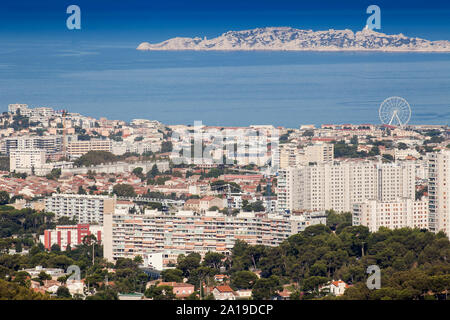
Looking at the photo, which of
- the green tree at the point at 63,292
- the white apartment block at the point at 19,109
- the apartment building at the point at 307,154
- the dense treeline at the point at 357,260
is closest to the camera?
the dense treeline at the point at 357,260

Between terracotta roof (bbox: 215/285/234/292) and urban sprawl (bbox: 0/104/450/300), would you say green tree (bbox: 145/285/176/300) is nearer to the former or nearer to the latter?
urban sprawl (bbox: 0/104/450/300)

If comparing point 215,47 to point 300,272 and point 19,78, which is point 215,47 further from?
point 300,272

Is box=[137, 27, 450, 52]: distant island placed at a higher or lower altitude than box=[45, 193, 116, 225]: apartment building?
higher

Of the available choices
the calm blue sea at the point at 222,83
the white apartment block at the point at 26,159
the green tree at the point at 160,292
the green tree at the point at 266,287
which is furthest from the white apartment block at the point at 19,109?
the green tree at the point at 160,292

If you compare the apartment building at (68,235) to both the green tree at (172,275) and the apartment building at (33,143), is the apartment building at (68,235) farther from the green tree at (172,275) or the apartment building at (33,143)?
the apartment building at (33,143)

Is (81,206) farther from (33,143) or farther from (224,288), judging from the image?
(33,143)

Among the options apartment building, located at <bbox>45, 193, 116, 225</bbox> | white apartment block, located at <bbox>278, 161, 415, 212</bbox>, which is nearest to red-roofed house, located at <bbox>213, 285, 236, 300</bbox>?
apartment building, located at <bbox>45, 193, 116, 225</bbox>
